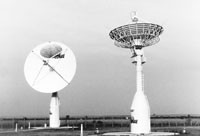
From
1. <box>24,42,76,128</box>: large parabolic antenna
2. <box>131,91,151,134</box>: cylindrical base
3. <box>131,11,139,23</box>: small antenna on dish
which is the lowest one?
<box>131,91,151,134</box>: cylindrical base

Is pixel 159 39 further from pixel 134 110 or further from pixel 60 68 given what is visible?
pixel 60 68

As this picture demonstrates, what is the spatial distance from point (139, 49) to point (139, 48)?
133mm

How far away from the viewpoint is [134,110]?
40.7 meters

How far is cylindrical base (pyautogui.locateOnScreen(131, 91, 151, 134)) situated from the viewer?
132ft

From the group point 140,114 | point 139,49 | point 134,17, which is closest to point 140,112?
point 140,114

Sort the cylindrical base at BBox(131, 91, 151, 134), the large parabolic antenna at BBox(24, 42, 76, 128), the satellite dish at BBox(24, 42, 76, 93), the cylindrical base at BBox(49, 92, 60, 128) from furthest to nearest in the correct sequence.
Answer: the cylindrical base at BBox(49, 92, 60, 128) < the satellite dish at BBox(24, 42, 76, 93) < the large parabolic antenna at BBox(24, 42, 76, 128) < the cylindrical base at BBox(131, 91, 151, 134)

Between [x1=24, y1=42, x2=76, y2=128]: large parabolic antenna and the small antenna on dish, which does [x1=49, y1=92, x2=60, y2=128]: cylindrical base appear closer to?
[x1=24, y1=42, x2=76, y2=128]: large parabolic antenna

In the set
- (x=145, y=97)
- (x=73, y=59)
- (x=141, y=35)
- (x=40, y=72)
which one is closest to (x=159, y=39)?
(x=141, y=35)

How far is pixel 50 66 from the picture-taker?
182ft

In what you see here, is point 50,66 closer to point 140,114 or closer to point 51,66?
point 51,66

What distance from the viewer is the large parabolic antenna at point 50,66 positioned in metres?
53.8

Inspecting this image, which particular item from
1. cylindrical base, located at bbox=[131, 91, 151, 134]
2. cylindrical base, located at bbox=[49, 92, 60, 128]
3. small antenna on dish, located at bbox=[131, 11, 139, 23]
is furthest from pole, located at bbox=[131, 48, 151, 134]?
cylindrical base, located at bbox=[49, 92, 60, 128]

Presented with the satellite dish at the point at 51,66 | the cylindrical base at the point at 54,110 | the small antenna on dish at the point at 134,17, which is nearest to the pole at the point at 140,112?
the small antenna on dish at the point at 134,17

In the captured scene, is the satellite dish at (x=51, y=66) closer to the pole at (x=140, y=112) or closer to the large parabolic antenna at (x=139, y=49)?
the large parabolic antenna at (x=139, y=49)
